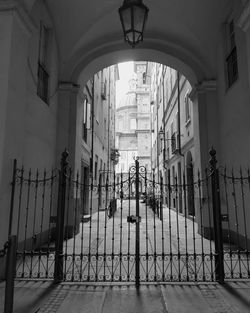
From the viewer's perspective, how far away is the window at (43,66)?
8.04 m

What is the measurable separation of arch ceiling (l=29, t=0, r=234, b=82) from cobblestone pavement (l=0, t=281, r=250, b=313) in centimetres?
711

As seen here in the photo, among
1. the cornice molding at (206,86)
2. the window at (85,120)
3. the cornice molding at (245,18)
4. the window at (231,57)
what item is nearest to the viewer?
the cornice molding at (245,18)

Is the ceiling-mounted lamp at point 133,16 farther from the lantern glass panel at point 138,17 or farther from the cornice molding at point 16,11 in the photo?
the cornice molding at point 16,11

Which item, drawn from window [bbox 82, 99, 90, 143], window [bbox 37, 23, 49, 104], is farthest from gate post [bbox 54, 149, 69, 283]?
window [bbox 82, 99, 90, 143]

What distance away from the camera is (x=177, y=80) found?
54.6 ft

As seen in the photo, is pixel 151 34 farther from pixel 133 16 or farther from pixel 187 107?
pixel 187 107

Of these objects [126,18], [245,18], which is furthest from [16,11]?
[245,18]

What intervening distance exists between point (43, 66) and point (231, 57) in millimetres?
5732

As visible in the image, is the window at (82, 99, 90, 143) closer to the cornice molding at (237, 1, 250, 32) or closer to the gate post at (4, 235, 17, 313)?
the cornice molding at (237, 1, 250, 32)

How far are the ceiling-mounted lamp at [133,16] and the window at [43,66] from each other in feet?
12.9

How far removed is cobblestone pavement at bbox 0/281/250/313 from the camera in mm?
3846

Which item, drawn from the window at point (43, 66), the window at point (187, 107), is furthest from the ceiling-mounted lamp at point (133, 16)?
the window at point (187, 107)

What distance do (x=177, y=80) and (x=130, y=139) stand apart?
43.8 m

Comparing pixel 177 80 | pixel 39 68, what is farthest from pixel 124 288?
pixel 177 80
